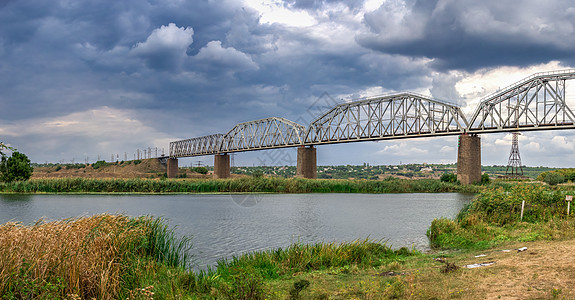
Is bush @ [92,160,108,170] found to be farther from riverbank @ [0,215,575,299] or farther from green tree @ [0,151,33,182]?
riverbank @ [0,215,575,299]

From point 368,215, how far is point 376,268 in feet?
60.7

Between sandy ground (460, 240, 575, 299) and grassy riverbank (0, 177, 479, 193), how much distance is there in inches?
1908

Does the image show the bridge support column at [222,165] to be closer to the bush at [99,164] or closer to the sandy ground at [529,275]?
the bush at [99,164]

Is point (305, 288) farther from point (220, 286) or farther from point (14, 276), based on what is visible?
point (14, 276)

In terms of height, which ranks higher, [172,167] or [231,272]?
[172,167]

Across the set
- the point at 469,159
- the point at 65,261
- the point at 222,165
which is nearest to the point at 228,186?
the point at 469,159

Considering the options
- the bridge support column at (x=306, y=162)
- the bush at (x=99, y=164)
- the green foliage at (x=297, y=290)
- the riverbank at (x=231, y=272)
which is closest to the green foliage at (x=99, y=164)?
the bush at (x=99, y=164)

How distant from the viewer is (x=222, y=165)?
420ft

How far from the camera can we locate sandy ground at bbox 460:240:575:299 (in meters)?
8.55

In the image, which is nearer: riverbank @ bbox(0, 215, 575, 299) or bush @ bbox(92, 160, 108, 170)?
riverbank @ bbox(0, 215, 575, 299)

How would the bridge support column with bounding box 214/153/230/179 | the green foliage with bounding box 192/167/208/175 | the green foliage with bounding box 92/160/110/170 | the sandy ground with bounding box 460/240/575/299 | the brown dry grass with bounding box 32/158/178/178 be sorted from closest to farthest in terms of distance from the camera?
1. the sandy ground with bounding box 460/240/575/299
2. the bridge support column with bounding box 214/153/230/179
3. the brown dry grass with bounding box 32/158/178/178
4. the green foliage with bounding box 192/167/208/175
5. the green foliage with bounding box 92/160/110/170

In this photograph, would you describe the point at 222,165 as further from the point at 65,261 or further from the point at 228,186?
the point at 65,261

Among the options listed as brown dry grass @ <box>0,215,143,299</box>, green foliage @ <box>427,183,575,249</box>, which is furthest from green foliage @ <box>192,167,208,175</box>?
brown dry grass @ <box>0,215,143,299</box>

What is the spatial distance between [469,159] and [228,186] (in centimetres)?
4158
